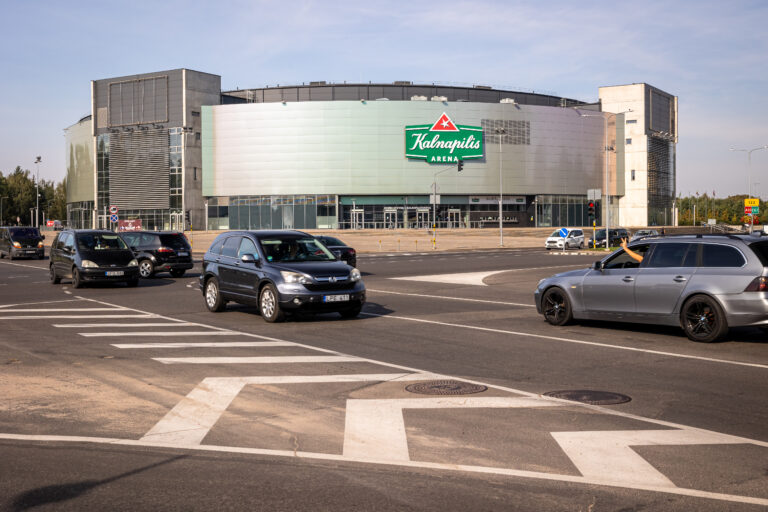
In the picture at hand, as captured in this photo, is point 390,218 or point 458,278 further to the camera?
point 390,218

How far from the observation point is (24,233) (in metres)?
46.8

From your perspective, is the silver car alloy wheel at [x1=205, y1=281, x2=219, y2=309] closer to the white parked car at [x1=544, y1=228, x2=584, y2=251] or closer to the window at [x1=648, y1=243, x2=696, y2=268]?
the window at [x1=648, y1=243, x2=696, y2=268]

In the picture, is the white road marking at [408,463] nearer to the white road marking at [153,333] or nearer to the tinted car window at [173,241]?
the white road marking at [153,333]

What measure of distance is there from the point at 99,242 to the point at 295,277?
12.4m

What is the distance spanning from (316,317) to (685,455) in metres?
10.9

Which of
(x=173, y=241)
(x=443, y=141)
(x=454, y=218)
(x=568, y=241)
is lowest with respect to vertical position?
(x=568, y=241)

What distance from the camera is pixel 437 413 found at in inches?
287

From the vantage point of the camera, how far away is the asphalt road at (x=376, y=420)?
5.02 m

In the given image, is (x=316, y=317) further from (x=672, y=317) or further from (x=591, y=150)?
(x=591, y=150)

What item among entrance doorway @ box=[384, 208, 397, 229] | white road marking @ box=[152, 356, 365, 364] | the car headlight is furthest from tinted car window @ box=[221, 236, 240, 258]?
entrance doorway @ box=[384, 208, 397, 229]

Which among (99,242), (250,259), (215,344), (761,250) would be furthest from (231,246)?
(761,250)

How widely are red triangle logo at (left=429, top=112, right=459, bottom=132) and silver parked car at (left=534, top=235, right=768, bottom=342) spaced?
257ft

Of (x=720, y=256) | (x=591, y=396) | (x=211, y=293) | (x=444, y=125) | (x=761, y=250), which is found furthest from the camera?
(x=444, y=125)

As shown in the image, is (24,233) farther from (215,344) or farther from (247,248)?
(215,344)
